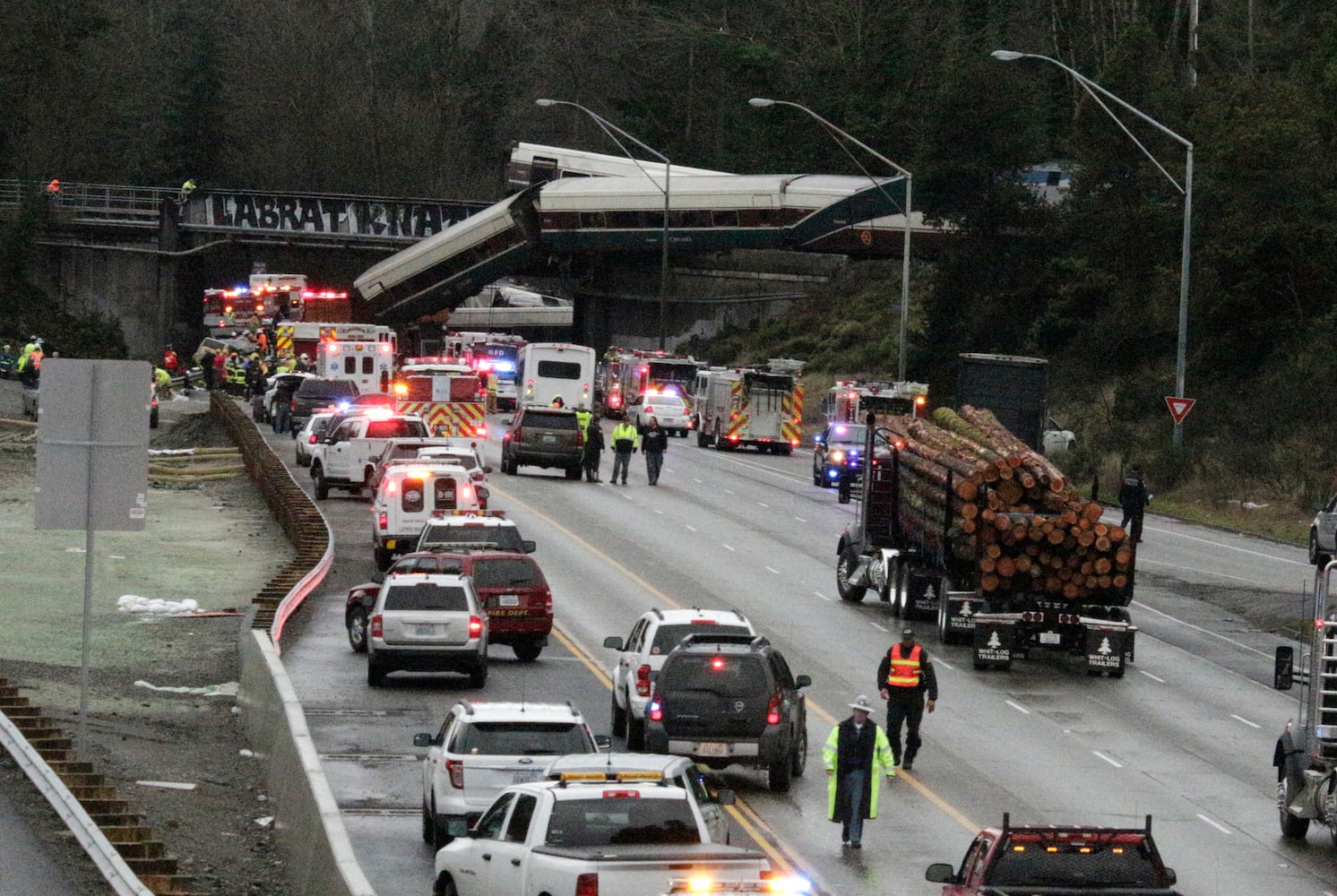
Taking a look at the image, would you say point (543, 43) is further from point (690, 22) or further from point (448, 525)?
point (448, 525)

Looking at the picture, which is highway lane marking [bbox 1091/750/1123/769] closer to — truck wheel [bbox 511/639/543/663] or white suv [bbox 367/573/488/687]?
white suv [bbox 367/573/488/687]

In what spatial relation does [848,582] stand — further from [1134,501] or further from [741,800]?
[741,800]

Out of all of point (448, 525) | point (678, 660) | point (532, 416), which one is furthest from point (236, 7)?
point (678, 660)

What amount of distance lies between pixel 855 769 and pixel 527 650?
1133 cm

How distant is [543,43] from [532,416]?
77.5m

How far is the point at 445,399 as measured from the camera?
197 feet

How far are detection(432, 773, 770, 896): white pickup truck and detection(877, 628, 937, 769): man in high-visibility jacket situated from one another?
30.2ft

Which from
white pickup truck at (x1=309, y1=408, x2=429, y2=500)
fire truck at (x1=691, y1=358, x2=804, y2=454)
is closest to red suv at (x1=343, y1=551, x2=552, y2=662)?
white pickup truck at (x1=309, y1=408, x2=429, y2=500)

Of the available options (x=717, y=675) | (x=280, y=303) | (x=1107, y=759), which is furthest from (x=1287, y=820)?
(x=280, y=303)

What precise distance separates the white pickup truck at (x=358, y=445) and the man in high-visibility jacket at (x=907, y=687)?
2597 cm

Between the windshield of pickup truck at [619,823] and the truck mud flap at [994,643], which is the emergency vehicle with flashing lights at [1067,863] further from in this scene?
the truck mud flap at [994,643]

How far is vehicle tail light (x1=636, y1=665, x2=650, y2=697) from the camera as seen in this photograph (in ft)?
75.5

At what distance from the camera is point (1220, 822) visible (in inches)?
835

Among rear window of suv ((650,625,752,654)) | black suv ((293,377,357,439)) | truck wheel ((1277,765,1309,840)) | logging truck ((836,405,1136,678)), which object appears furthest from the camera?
A: black suv ((293,377,357,439))
